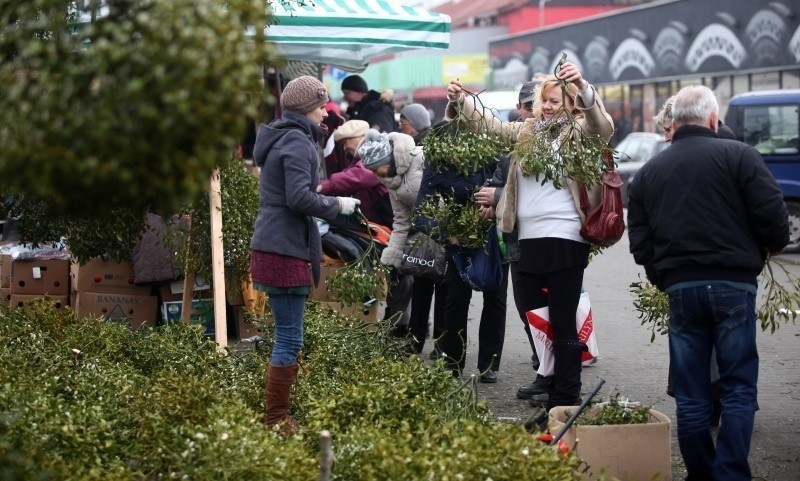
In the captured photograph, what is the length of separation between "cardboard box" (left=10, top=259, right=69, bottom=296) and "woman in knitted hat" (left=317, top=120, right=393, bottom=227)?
81.7 inches

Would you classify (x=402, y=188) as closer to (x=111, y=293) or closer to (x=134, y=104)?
(x=111, y=293)

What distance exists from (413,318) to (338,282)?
117cm

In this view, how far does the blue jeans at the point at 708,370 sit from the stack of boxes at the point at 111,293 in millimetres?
4751

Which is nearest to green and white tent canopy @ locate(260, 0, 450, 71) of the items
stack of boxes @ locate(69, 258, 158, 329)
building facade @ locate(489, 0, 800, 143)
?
stack of boxes @ locate(69, 258, 158, 329)

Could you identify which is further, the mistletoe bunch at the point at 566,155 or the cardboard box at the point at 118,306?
the cardboard box at the point at 118,306

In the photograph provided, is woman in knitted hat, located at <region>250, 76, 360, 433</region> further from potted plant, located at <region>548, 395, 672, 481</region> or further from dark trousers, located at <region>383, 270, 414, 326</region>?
dark trousers, located at <region>383, 270, 414, 326</region>

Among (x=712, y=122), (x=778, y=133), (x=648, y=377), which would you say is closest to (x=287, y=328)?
(x=712, y=122)

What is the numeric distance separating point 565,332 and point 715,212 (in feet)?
4.79

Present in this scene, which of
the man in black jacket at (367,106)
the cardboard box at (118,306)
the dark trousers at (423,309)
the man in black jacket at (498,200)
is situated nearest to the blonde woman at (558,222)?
the man in black jacket at (498,200)

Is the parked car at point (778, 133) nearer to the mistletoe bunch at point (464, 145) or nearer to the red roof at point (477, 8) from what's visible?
the mistletoe bunch at point (464, 145)

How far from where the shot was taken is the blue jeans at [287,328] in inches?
226

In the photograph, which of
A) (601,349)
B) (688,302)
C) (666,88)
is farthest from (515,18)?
(688,302)

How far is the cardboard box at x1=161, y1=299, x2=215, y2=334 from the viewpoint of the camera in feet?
29.1

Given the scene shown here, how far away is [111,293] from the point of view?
29.1ft
